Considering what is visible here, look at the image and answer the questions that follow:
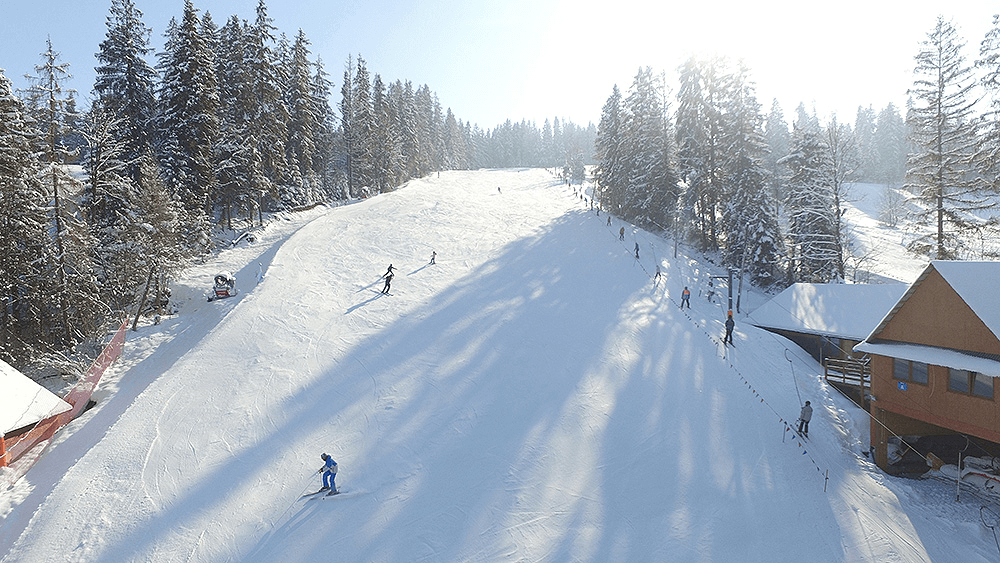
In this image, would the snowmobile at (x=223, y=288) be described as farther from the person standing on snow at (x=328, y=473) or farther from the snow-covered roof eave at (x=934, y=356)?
the snow-covered roof eave at (x=934, y=356)

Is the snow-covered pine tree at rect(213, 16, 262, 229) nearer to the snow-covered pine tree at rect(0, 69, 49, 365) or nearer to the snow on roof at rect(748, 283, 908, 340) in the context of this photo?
the snow-covered pine tree at rect(0, 69, 49, 365)

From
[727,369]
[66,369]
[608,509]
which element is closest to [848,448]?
[727,369]

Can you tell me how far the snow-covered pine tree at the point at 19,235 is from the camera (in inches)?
685

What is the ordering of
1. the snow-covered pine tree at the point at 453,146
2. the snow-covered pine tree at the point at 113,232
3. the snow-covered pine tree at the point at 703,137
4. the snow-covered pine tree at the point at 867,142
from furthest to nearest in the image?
the snow-covered pine tree at the point at 453,146
the snow-covered pine tree at the point at 867,142
the snow-covered pine tree at the point at 703,137
the snow-covered pine tree at the point at 113,232

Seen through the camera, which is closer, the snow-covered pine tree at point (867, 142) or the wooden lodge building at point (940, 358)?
the wooden lodge building at point (940, 358)

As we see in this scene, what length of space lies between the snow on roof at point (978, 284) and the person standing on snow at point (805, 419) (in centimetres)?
453

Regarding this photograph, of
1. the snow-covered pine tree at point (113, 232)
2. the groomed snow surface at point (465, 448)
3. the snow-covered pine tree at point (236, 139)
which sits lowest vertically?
the groomed snow surface at point (465, 448)

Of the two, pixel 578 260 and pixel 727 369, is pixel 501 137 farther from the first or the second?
pixel 727 369

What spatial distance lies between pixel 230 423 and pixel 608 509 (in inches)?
411

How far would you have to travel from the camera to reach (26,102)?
20.3 m

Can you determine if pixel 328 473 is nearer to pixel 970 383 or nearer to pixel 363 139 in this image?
pixel 970 383

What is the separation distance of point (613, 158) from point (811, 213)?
2015 centimetres

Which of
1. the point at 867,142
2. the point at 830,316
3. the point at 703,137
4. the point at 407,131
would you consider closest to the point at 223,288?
the point at 830,316

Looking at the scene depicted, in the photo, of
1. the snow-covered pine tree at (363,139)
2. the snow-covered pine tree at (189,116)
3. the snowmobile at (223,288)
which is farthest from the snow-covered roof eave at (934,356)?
the snow-covered pine tree at (363,139)
